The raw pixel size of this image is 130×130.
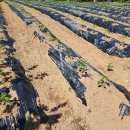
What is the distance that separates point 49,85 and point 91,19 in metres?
9.17

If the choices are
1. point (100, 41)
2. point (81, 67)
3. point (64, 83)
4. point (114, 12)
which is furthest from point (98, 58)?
point (114, 12)

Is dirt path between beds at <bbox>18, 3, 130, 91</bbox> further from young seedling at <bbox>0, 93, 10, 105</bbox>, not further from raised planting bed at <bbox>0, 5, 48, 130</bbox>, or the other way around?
young seedling at <bbox>0, 93, 10, 105</bbox>

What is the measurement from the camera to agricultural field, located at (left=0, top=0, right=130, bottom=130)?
5.65m

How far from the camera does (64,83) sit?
7.32 metres

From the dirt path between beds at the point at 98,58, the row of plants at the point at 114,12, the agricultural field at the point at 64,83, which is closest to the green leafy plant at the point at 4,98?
the agricultural field at the point at 64,83

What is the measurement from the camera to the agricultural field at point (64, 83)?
5.65 m

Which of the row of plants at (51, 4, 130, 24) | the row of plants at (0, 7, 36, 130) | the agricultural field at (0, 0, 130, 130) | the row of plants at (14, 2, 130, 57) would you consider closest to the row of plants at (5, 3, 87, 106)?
the agricultural field at (0, 0, 130, 130)

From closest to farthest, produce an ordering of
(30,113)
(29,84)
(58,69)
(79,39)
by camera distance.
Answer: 1. (30,113)
2. (29,84)
3. (58,69)
4. (79,39)

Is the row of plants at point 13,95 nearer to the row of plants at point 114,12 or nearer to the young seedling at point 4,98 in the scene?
the young seedling at point 4,98

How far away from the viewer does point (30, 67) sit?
853 centimetres

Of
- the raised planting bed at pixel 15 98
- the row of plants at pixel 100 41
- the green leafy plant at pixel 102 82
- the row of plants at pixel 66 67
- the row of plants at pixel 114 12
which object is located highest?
the raised planting bed at pixel 15 98

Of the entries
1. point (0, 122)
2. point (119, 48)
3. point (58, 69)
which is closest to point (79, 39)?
point (119, 48)

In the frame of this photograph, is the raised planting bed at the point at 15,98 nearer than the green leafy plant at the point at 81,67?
Yes

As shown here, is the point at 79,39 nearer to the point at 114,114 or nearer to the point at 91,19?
the point at 91,19
